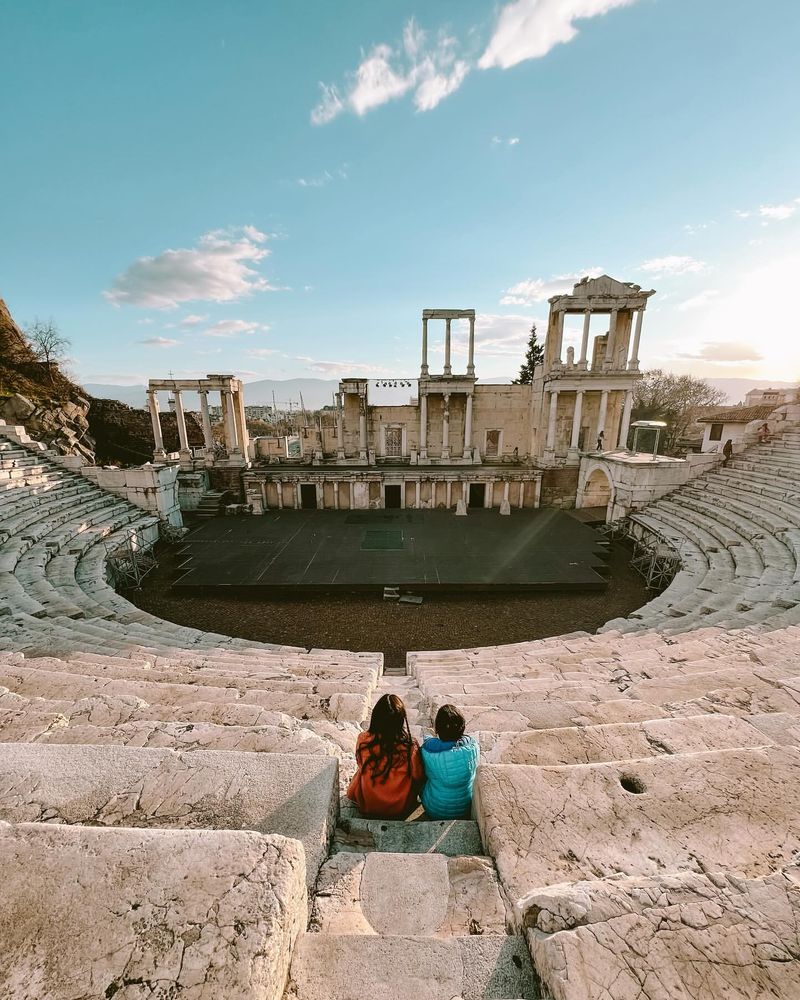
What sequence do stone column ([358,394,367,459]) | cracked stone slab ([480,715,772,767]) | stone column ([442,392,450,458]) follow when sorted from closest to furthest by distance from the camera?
cracked stone slab ([480,715,772,767]), stone column ([358,394,367,459]), stone column ([442,392,450,458])

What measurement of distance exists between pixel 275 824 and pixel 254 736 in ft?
5.64

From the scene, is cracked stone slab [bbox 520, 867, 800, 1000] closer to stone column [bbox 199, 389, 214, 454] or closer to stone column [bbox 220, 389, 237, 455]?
stone column [bbox 220, 389, 237, 455]

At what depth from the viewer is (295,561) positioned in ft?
53.9

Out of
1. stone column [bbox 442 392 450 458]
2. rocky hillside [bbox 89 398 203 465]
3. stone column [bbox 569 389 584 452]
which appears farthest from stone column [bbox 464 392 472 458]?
rocky hillside [bbox 89 398 203 465]

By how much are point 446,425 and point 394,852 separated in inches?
1045

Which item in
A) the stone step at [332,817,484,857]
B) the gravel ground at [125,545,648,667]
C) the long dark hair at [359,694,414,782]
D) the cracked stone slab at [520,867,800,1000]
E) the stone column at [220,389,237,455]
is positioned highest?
the stone column at [220,389,237,455]

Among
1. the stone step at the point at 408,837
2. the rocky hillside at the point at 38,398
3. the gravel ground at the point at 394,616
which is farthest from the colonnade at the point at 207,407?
the stone step at the point at 408,837

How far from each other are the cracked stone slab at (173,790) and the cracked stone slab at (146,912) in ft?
1.83

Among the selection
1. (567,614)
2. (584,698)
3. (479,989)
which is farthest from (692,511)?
(479,989)

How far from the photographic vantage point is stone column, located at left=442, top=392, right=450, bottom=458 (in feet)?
89.8

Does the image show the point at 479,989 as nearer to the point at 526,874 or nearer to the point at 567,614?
the point at 526,874

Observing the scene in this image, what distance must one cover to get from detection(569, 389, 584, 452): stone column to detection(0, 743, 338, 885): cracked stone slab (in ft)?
Answer: 85.6

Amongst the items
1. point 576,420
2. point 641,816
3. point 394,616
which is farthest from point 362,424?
point 641,816

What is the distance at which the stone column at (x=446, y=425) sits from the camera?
27.4 m
